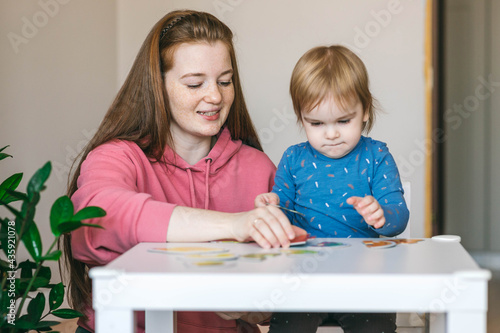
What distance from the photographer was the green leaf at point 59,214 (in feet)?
3.15

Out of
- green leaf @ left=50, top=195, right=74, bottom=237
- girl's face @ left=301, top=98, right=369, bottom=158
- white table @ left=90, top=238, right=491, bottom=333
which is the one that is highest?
girl's face @ left=301, top=98, right=369, bottom=158

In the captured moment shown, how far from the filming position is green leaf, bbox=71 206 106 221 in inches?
37.6

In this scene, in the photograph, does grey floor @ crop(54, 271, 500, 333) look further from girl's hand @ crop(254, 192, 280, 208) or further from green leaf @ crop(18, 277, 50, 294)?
girl's hand @ crop(254, 192, 280, 208)

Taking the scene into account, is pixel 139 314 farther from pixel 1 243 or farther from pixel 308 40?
pixel 308 40

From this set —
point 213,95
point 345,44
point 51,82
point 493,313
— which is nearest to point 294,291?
point 213,95

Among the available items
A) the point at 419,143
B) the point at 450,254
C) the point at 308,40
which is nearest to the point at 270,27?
the point at 308,40

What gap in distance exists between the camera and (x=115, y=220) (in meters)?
1.04

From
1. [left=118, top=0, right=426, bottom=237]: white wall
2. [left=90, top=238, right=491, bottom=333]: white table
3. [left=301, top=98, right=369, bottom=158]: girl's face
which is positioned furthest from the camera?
[left=118, top=0, right=426, bottom=237]: white wall

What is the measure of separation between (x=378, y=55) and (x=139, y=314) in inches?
Answer: 73.1

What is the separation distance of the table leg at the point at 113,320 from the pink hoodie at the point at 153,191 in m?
0.28

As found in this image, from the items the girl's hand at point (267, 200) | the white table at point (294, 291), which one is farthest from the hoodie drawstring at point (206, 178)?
the white table at point (294, 291)

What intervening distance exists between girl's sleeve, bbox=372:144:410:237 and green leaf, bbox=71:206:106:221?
54 centimetres

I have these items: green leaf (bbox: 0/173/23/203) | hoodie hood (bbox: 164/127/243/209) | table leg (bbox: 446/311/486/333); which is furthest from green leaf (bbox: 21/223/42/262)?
table leg (bbox: 446/311/486/333)

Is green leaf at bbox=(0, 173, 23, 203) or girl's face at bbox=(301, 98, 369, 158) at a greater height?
girl's face at bbox=(301, 98, 369, 158)
